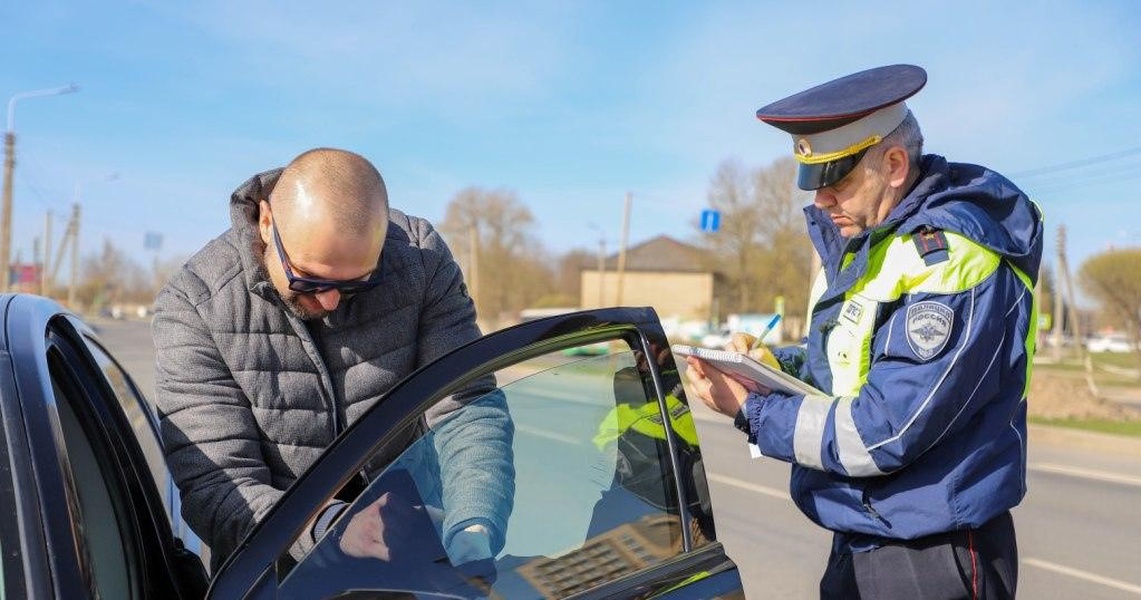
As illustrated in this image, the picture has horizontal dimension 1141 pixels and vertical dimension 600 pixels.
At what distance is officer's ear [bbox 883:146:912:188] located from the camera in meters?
1.86

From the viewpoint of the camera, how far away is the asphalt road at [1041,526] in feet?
16.4

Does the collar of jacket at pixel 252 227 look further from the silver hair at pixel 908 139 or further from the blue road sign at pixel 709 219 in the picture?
the blue road sign at pixel 709 219

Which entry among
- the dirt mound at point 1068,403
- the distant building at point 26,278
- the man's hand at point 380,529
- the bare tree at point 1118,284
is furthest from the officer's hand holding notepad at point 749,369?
the distant building at point 26,278

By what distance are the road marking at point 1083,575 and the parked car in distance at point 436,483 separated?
4608mm

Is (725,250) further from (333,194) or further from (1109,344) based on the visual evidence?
(333,194)

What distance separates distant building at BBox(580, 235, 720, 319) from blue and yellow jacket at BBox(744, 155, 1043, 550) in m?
57.3

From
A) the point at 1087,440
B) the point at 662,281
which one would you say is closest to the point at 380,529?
the point at 1087,440

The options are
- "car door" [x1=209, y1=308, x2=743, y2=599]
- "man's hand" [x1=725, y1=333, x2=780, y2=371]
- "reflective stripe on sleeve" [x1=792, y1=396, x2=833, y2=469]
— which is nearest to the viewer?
"car door" [x1=209, y1=308, x2=743, y2=599]

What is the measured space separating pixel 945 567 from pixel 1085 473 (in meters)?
8.62

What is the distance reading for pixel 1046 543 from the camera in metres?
5.98

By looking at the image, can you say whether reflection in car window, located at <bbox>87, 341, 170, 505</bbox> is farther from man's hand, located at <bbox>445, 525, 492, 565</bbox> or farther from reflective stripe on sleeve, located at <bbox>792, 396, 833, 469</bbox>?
reflective stripe on sleeve, located at <bbox>792, 396, 833, 469</bbox>

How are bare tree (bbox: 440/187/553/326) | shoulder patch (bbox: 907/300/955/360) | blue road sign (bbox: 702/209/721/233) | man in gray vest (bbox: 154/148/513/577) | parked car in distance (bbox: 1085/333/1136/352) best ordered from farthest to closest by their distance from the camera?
parked car in distance (bbox: 1085/333/1136/352), bare tree (bbox: 440/187/553/326), blue road sign (bbox: 702/209/721/233), shoulder patch (bbox: 907/300/955/360), man in gray vest (bbox: 154/148/513/577)

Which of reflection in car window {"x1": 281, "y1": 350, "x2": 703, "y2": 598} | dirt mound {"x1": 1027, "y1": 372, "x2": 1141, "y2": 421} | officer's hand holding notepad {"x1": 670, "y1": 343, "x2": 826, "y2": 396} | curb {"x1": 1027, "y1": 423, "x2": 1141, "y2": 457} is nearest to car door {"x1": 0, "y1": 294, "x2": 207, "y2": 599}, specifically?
reflection in car window {"x1": 281, "y1": 350, "x2": 703, "y2": 598}

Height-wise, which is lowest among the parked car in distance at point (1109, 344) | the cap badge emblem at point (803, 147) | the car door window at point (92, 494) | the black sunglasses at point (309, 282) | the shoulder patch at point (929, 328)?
the parked car in distance at point (1109, 344)
